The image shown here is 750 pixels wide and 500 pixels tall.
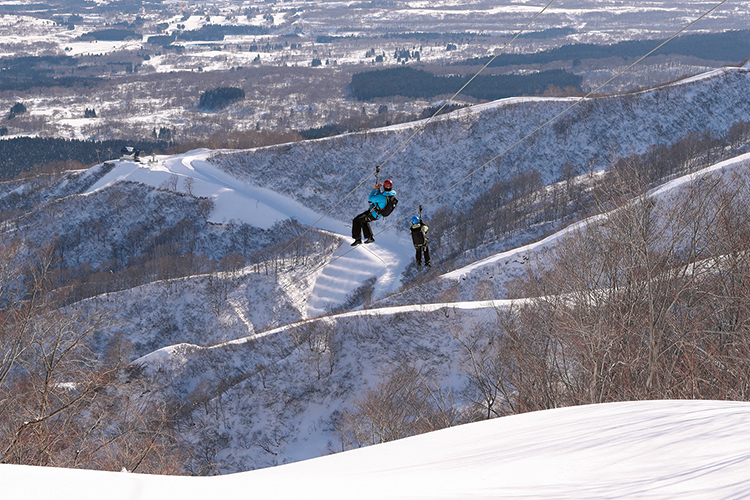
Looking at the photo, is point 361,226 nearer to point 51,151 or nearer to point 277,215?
point 277,215

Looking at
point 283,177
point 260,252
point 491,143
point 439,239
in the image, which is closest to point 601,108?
point 491,143

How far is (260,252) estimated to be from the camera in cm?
8381

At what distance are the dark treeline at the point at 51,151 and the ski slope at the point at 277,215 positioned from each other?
53336 millimetres

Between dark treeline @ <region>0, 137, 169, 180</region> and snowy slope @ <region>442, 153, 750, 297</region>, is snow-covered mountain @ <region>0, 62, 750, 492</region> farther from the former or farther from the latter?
dark treeline @ <region>0, 137, 169, 180</region>

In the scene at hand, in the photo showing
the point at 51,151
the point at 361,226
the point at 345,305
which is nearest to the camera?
the point at 361,226

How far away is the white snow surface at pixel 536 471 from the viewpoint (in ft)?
26.6

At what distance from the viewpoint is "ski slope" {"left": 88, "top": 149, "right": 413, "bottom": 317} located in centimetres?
7525

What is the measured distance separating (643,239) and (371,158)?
92278 millimetres

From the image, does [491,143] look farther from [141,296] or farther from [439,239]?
[141,296]

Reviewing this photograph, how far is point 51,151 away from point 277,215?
106 metres

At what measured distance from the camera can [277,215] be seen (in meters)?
91.6

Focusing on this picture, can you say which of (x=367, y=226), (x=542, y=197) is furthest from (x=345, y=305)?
(x=367, y=226)

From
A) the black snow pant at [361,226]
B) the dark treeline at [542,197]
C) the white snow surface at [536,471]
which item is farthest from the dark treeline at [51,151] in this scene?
the white snow surface at [536,471]

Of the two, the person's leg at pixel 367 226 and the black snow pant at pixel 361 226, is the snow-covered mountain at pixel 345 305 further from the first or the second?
the black snow pant at pixel 361 226
